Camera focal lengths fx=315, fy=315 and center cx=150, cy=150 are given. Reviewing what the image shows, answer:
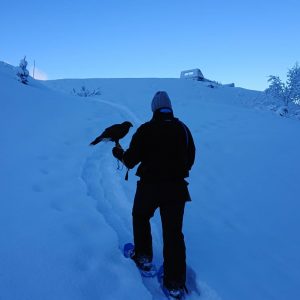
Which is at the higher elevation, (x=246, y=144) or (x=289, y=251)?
(x=246, y=144)

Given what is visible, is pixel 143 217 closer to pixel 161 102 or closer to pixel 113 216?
pixel 161 102

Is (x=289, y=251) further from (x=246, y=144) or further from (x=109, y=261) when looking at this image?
(x=246, y=144)

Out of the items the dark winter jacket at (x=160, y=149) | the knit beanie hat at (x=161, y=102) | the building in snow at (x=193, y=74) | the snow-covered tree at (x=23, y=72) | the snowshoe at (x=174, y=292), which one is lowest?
the snowshoe at (x=174, y=292)

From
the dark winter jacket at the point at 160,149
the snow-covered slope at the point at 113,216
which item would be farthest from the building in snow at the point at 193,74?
the dark winter jacket at the point at 160,149

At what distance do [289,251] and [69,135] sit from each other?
20.1 ft

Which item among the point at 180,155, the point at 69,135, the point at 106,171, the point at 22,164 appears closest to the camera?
the point at 180,155

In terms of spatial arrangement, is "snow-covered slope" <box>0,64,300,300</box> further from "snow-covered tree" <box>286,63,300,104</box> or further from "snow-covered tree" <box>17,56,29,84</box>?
"snow-covered tree" <box>286,63,300,104</box>

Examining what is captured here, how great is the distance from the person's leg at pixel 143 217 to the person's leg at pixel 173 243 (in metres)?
0.16

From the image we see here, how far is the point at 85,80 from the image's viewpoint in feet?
108

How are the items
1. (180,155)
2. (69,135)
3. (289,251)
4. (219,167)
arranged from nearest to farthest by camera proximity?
(180,155), (289,251), (219,167), (69,135)

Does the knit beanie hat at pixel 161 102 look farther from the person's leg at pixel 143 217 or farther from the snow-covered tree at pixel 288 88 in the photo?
the snow-covered tree at pixel 288 88

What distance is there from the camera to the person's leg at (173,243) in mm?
2984

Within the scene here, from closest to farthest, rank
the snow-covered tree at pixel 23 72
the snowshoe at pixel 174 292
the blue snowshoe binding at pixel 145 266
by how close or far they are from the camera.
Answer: the snowshoe at pixel 174 292 < the blue snowshoe binding at pixel 145 266 < the snow-covered tree at pixel 23 72

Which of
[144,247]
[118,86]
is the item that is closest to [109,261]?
[144,247]
